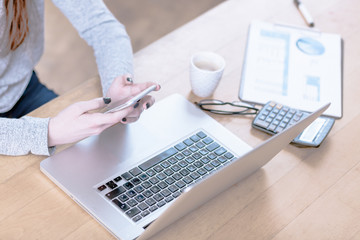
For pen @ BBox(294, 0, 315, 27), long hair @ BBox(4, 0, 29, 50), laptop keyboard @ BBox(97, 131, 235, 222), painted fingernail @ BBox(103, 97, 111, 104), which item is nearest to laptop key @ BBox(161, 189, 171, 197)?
laptop keyboard @ BBox(97, 131, 235, 222)

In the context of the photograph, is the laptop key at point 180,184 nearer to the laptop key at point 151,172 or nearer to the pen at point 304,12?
the laptop key at point 151,172

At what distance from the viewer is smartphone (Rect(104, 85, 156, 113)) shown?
2.73 feet

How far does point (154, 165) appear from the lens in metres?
0.85

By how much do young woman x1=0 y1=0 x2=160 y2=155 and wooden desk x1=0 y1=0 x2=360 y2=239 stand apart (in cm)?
5

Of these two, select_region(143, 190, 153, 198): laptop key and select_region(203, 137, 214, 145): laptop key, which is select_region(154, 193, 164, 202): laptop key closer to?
select_region(143, 190, 153, 198): laptop key

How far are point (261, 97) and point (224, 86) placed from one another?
9cm

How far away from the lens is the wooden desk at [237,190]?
78 centimetres

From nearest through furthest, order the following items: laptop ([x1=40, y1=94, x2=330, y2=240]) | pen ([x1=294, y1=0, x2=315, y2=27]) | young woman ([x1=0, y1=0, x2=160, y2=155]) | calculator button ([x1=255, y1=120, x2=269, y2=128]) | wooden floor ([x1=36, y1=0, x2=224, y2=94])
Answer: laptop ([x1=40, y1=94, x2=330, y2=240])
young woman ([x1=0, y1=0, x2=160, y2=155])
calculator button ([x1=255, y1=120, x2=269, y2=128])
pen ([x1=294, y1=0, x2=315, y2=27])
wooden floor ([x1=36, y1=0, x2=224, y2=94])

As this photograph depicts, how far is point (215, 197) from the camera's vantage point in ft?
2.75

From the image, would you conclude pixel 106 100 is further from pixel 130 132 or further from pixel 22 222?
pixel 22 222

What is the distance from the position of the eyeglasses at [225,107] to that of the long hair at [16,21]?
0.45m

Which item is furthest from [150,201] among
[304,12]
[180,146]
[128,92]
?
[304,12]

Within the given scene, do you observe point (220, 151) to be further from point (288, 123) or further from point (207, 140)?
point (288, 123)

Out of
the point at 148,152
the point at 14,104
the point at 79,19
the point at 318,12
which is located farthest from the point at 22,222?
the point at 318,12
